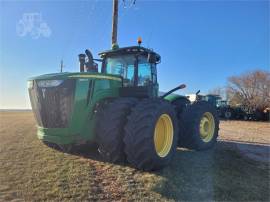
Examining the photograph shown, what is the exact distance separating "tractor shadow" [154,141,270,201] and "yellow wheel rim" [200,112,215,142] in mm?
561

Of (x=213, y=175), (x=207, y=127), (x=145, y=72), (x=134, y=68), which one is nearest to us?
(x=213, y=175)

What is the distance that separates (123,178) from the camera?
5.07 meters

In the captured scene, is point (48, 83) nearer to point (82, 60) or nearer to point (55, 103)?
point (55, 103)

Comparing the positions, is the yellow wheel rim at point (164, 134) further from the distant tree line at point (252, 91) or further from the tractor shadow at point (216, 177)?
the distant tree line at point (252, 91)

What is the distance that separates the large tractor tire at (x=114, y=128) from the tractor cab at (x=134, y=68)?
103cm

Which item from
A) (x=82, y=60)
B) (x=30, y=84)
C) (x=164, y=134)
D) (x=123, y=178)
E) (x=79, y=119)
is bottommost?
(x=123, y=178)

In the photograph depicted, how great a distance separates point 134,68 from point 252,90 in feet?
107

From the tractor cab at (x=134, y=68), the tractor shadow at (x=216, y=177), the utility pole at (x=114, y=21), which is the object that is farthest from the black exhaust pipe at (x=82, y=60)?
the utility pole at (x=114, y=21)

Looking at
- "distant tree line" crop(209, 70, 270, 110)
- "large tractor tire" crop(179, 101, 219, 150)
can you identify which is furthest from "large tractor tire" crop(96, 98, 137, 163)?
"distant tree line" crop(209, 70, 270, 110)

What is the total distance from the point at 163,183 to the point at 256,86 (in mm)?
34334

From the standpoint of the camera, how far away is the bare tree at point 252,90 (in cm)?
2930

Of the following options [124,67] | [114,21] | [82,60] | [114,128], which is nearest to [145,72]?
[124,67]

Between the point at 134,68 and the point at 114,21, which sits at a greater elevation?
the point at 114,21

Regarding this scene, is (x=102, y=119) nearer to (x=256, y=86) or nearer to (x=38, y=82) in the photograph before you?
(x=38, y=82)
